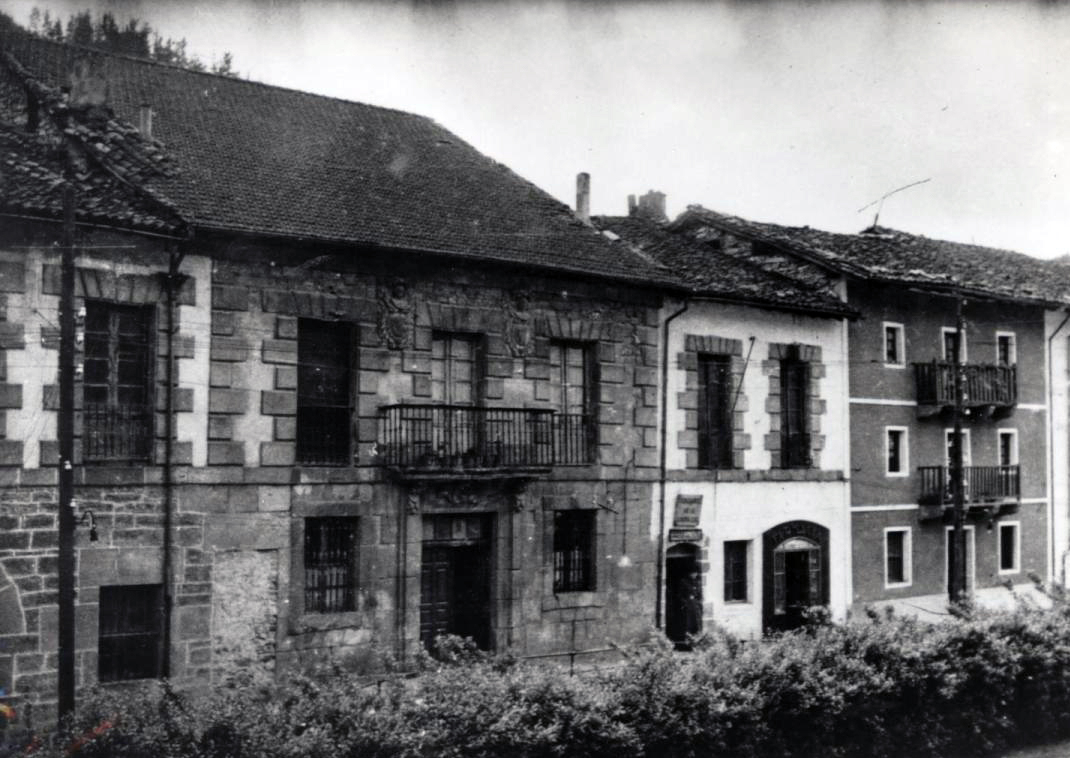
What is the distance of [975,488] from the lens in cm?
2956

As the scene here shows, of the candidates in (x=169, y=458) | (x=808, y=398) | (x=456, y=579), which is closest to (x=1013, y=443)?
(x=808, y=398)

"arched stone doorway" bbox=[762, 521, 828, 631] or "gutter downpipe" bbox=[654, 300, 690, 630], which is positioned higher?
"gutter downpipe" bbox=[654, 300, 690, 630]

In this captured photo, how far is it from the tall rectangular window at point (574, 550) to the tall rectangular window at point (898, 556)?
912cm

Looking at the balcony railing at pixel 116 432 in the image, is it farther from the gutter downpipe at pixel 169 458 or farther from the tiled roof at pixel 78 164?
the tiled roof at pixel 78 164

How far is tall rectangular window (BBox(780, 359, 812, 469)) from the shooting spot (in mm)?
26547

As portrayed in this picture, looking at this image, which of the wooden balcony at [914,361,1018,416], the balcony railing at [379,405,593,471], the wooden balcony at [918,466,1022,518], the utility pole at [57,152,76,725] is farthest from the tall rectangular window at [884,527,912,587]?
the utility pole at [57,152,76,725]

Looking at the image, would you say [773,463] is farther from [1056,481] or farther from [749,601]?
[1056,481]

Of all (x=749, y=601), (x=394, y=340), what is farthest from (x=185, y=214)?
(x=749, y=601)

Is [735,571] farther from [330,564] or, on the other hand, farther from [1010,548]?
[1010,548]

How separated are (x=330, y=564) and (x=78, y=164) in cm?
747

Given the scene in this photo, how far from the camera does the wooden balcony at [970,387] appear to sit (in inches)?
1131

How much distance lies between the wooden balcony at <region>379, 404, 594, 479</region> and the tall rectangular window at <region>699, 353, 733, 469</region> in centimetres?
351

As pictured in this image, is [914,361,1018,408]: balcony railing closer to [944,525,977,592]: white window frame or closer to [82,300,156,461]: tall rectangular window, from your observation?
[944,525,977,592]: white window frame

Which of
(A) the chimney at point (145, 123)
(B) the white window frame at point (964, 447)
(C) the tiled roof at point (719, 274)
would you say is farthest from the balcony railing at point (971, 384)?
(A) the chimney at point (145, 123)
